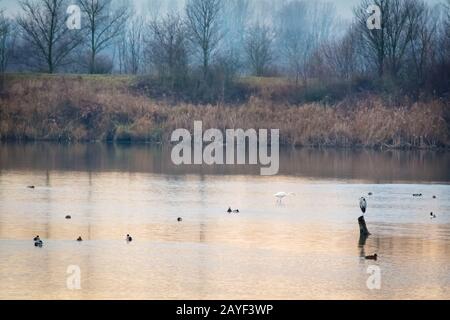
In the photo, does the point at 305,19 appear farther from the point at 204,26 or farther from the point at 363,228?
the point at 363,228

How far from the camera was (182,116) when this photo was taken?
55.7 meters

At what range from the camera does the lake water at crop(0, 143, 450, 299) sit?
706 inches

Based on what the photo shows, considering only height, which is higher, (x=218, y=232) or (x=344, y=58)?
(x=344, y=58)

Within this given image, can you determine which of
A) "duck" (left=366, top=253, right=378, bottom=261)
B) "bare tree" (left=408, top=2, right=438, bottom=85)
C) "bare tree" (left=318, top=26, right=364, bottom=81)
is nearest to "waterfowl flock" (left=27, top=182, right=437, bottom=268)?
"duck" (left=366, top=253, right=378, bottom=261)

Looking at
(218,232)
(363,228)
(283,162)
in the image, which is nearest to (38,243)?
(218,232)

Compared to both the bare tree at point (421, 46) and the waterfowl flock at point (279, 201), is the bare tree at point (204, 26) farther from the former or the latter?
the waterfowl flock at point (279, 201)

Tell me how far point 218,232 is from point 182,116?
32412 mm

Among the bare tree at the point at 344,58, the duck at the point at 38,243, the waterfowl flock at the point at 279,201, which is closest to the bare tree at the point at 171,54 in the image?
the bare tree at the point at 344,58

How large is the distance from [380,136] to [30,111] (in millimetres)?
18494

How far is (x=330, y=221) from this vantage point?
84.4ft

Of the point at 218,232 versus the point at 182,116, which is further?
the point at 182,116

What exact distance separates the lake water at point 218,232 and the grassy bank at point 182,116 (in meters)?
10.5
